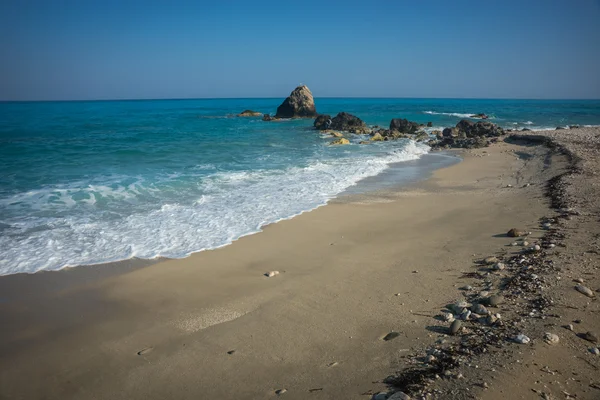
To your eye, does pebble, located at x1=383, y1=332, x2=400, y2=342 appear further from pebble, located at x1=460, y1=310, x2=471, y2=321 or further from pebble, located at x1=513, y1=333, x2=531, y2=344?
→ pebble, located at x1=513, y1=333, x2=531, y2=344

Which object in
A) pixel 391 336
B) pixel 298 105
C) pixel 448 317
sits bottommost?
pixel 391 336

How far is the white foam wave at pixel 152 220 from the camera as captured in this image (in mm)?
7109

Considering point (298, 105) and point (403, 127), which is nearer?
point (403, 127)

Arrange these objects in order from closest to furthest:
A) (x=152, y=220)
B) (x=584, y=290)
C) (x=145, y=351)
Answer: (x=145, y=351)
(x=584, y=290)
(x=152, y=220)

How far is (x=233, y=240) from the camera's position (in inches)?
307

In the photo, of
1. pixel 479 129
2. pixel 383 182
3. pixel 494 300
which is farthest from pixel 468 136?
pixel 494 300

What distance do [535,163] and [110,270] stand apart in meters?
17.0

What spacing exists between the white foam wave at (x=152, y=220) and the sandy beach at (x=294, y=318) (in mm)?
556

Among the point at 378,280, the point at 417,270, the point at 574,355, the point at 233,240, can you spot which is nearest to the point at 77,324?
the point at 233,240

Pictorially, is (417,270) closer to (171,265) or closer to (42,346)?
(171,265)

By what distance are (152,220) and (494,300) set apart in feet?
24.9

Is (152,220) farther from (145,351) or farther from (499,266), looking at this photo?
(499,266)

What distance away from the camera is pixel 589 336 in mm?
3807

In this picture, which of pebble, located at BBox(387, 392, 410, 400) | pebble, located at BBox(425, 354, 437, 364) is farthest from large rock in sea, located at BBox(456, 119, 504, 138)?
pebble, located at BBox(387, 392, 410, 400)
